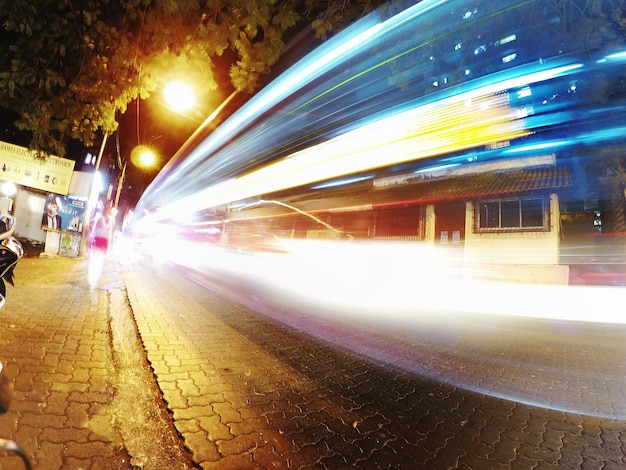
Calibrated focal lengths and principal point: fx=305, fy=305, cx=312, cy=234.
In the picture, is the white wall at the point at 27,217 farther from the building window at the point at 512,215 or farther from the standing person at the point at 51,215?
the building window at the point at 512,215

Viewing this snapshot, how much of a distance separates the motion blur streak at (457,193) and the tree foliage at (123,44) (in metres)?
1.44

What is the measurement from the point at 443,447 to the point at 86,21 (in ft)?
23.7

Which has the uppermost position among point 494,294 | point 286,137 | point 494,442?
point 286,137

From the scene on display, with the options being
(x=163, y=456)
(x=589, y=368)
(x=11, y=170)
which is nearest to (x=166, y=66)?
(x=163, y=456)

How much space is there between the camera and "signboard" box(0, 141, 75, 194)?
40.0 feet

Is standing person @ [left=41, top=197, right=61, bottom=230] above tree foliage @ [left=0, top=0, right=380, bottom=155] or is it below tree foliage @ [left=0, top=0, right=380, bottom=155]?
below

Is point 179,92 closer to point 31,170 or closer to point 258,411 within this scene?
point 258,411

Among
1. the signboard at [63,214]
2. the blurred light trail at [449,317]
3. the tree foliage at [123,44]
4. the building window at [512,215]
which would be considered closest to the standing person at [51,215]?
the signboard at [63,214]

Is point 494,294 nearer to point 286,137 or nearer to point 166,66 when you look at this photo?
point 166,66

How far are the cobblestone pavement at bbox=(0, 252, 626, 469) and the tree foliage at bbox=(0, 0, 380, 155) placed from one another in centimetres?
378

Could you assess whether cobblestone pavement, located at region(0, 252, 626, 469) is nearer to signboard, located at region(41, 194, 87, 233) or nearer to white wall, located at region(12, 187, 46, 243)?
signboard, located at region(41, 194, 87, 233)

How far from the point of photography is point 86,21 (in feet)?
15.4

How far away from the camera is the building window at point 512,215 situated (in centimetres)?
1408

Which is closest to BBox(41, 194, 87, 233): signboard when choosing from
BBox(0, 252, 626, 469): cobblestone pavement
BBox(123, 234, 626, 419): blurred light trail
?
BBox(123, 234, 626, 419): blurred light trail
